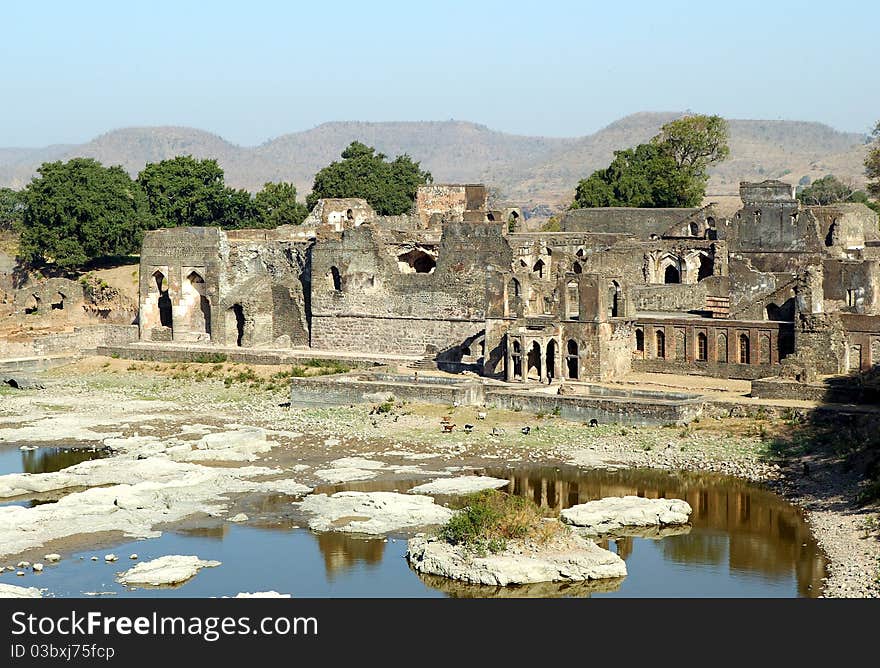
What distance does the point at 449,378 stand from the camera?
116 ft

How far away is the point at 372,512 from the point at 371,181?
132 ft

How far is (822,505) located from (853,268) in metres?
15.4

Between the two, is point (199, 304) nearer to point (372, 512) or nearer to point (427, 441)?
point (427, 441)

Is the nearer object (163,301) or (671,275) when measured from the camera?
(671,275)

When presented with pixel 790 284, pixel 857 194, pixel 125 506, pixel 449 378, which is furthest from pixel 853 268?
pixel 857 194

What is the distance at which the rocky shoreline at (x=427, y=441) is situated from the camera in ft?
84.7

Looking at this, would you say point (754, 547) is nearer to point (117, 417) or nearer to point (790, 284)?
point (790, 284)

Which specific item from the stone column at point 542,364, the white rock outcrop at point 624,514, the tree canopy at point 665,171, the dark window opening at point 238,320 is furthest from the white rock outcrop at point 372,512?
the tree canopy at point 665,171

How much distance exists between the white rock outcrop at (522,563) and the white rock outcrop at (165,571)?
3.22 meters

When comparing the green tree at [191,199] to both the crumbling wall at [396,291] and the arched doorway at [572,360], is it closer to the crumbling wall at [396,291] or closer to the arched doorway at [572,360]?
the crumbling wall at [396,291]

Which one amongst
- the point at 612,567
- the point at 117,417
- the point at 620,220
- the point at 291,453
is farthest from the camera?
the point at 620,220

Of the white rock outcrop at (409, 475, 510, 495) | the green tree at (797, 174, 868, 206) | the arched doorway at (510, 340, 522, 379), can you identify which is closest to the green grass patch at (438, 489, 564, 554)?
the white rock outcrop at (409, 475, 510, 495)

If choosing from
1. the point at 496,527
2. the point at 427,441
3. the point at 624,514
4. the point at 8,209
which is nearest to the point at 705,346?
the point at 427,441

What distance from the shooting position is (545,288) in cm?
3869
